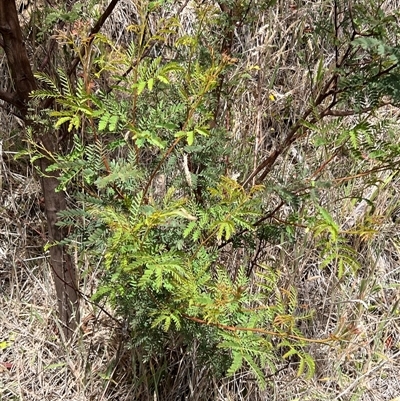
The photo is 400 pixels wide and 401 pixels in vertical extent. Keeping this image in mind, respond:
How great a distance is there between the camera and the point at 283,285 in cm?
200

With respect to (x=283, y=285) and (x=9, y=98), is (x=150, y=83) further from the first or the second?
(x=283, y=285)

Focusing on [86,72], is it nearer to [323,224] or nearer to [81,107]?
[81,107]

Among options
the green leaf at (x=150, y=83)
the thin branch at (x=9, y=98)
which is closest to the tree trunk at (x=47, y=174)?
the thin branch at (x=9, y=98)

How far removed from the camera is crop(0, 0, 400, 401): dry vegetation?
6.23 ft

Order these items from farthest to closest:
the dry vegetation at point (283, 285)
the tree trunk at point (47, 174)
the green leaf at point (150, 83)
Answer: the dry vegetation at point (283, 285) → the tree trunk at point (47, 174) → the green leaf at point (150, 83)

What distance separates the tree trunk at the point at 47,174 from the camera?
1.52 m

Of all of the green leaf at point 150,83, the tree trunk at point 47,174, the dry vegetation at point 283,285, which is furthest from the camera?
the dry vegetation at point 283,285

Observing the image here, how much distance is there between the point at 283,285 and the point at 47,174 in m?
0.93

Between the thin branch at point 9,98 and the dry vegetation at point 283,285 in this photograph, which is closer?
the thin branch at point 9,98

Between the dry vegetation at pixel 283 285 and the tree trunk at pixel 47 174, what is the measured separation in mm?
64

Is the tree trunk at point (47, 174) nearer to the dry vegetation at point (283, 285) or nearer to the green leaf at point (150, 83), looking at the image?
the dry vegetation at point (283, 285)

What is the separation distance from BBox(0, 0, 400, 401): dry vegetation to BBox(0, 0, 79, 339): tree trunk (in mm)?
64

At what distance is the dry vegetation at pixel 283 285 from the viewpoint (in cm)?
190

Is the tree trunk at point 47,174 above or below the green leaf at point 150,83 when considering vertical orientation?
below
